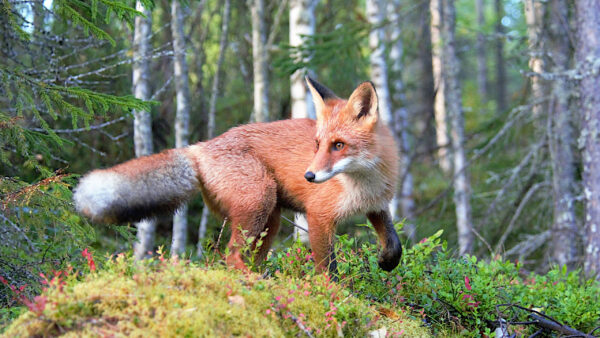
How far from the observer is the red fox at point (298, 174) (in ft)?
15.9

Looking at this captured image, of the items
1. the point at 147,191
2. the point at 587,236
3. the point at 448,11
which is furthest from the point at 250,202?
the point at 448,11

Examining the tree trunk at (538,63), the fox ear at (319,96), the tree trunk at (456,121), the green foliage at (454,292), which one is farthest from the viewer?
the tree trunk at (456,121)

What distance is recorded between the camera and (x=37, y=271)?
4.76m

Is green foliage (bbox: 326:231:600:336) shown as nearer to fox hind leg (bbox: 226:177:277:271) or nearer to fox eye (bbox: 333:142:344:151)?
fox hind leg (bbox: 226:177:277:271)

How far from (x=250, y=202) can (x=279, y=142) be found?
84 cm

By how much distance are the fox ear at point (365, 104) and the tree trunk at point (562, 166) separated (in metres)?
4.98

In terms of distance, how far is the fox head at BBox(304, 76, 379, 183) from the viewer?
16.1ft

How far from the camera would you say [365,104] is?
5.24 meters

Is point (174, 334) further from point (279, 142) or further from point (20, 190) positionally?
point (279, 142)

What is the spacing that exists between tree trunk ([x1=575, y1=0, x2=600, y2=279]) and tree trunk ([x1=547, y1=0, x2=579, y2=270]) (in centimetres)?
113

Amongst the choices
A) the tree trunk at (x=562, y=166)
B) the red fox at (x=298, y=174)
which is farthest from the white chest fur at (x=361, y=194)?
the tree trunk at (x=562, y=166)

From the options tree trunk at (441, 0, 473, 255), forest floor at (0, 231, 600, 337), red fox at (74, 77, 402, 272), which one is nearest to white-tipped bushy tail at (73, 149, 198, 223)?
red fox at (74, 77, 402, 272)

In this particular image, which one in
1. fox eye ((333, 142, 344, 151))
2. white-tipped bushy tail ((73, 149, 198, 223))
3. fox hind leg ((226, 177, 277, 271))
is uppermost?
fox eye ((333, 142, 344, 151))

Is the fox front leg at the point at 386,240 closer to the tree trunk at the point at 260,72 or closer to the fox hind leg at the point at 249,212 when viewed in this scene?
the fox hind leg at the point at 249,212
